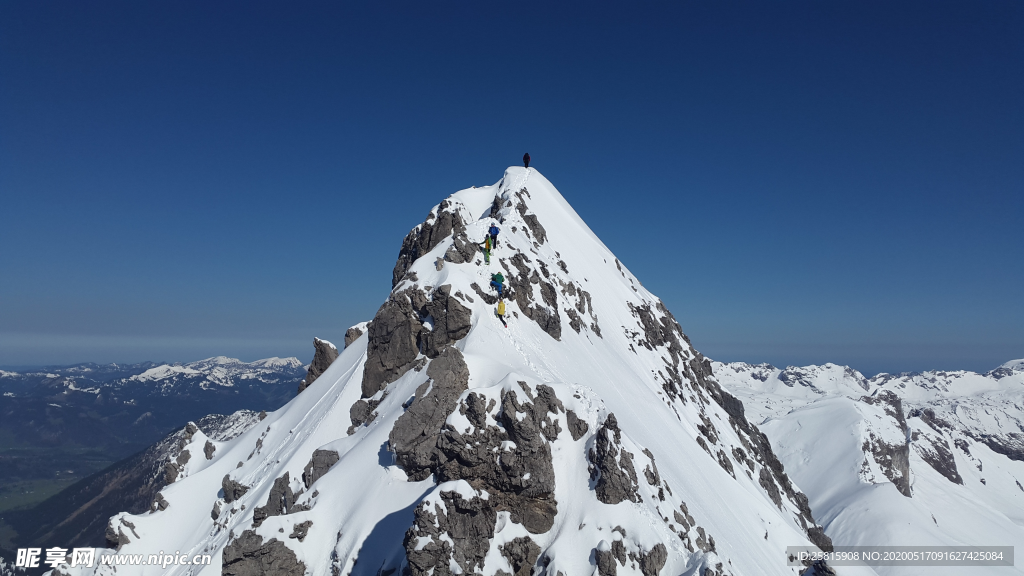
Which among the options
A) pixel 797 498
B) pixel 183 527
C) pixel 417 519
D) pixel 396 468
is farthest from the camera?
pixel 797 498

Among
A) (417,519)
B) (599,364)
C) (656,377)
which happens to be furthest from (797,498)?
(417,519)

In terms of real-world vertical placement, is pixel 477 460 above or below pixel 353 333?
below

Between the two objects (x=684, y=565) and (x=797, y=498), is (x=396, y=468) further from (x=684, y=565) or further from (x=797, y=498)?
(x=797, y=498)

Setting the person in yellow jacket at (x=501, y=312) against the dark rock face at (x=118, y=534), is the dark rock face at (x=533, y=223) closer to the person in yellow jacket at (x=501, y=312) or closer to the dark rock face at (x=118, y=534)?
the person in yellow jacket at (x=501, y=312)

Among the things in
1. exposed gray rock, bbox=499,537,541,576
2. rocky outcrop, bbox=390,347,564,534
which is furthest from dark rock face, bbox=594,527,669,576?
rocky outcrop, bbox=390,347,564,534

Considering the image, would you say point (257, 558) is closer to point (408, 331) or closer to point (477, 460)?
point (477, 460)

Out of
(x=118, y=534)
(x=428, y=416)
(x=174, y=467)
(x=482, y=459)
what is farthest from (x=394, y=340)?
(x=174, y=467)

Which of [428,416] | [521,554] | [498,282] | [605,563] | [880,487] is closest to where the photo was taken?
[605,563]

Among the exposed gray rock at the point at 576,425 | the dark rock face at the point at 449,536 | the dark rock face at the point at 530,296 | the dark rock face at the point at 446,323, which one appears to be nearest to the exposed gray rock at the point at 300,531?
the dark rock face at the point at 449,536
